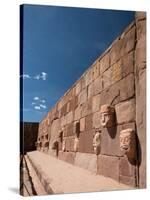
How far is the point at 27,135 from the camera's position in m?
3.39

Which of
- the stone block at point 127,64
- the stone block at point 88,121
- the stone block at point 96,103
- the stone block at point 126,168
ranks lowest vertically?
the stone block at point 126,168

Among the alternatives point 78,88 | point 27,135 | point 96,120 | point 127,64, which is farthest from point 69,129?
point 127,64

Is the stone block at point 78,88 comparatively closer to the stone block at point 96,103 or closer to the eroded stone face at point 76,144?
the stone block at point 96,103

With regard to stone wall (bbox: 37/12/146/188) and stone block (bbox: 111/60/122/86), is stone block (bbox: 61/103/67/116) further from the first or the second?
stone block (bbox: 111/60/122/86)

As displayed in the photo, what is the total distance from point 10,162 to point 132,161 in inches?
34.6

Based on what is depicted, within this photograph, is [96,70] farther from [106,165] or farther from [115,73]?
[106,165]

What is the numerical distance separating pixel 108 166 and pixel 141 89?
0.61m

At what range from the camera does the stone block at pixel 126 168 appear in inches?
141

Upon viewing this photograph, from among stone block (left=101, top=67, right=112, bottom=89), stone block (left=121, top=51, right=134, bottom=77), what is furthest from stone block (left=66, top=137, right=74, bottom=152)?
stone block (left=121, top=51, right=134, bottom=77)

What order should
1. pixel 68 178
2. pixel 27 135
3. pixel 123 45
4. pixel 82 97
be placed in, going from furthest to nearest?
pixel 82 97
pixel 123 45
pixel 68 178
pixel 27 135

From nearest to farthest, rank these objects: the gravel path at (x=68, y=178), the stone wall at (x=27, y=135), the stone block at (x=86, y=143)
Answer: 1. the stone wall at (x=27, y=135)
2. the gravel path at (x=68, y=178)
3. the stone block at (x=86, y=143)

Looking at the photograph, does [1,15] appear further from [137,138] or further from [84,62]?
[137,138]

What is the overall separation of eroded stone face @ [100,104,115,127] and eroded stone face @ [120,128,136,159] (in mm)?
125

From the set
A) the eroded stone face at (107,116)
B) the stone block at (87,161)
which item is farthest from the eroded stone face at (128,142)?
the stone block at (87,161)
